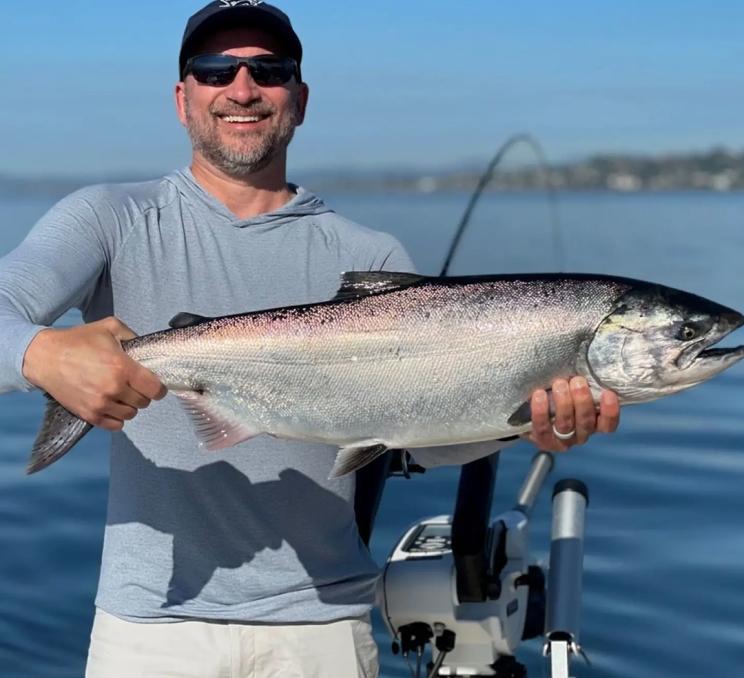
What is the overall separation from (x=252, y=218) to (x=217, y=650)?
4.13 feet

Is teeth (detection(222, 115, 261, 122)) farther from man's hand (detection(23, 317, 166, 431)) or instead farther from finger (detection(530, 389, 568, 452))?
finger (detection(530, 389, 568, 452))

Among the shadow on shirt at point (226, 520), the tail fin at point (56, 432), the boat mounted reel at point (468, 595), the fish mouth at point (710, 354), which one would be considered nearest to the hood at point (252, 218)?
the shadow on shirt at point (226, 520)

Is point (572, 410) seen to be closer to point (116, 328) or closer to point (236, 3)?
point (116, 328)

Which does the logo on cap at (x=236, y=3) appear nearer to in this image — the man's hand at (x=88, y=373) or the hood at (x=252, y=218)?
the hood at (x=252, y=218)

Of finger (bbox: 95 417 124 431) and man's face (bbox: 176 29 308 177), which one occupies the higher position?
man's face (bbox: 176 29 308 177)

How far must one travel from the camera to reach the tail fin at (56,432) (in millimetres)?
3170

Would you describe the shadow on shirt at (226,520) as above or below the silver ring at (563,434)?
below

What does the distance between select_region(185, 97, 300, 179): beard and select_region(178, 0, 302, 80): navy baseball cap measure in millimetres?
232

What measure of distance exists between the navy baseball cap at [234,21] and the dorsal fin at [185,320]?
38.3 inches

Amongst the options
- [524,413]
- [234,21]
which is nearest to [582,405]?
[524,413]

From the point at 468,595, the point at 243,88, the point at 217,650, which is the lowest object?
the point at 217,650

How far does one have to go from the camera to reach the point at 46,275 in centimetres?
322

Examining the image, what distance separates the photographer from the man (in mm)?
3477

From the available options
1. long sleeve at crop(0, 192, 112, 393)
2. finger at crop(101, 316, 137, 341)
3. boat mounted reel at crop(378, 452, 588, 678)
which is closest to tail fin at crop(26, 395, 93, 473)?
long sleeve at crop(0, 192, 112, 393)
